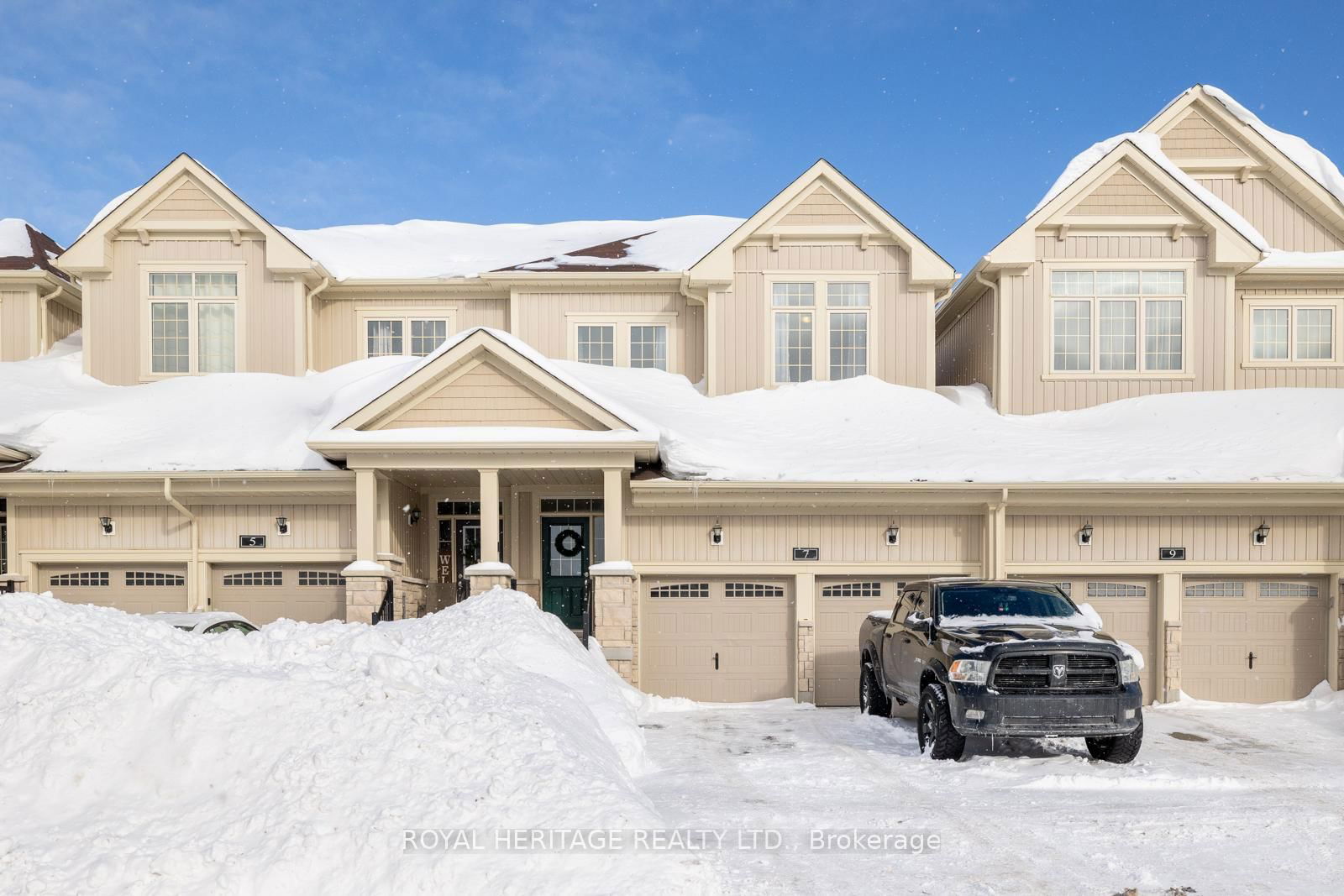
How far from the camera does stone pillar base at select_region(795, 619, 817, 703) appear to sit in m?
15.8

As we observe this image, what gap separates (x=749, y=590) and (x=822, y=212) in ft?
23.1

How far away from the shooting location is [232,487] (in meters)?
15.7

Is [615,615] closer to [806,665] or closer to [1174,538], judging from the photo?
[806,665]

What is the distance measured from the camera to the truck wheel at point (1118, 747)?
9.73 meters

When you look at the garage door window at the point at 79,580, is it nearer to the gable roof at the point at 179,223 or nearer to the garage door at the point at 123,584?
the garage door at the point at 123,584

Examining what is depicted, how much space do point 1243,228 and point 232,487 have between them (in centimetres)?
1786

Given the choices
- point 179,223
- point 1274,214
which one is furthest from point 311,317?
point 1274,214

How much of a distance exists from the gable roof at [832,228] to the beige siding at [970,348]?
152 cm

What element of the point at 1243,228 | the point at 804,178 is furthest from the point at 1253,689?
the point at 804,178

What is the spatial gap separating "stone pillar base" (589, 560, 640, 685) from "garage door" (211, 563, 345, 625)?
4.40 metres

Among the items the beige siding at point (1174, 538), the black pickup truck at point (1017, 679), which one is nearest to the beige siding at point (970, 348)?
the beige siding at point (1174, 538)

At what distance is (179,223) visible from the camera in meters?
18.5

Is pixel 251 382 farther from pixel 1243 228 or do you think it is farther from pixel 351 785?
pixel 1243 228

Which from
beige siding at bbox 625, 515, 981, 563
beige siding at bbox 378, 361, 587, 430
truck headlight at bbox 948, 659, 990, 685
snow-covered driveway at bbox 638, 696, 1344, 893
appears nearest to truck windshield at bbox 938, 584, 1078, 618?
truck headlight at bbox 948, 659, 990, 685
